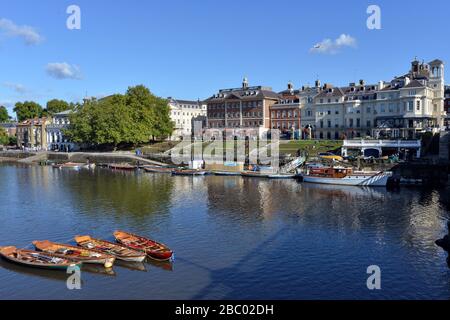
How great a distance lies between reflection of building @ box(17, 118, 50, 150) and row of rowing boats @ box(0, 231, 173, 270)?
12538cm

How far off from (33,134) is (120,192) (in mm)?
107135

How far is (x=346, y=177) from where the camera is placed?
224ft

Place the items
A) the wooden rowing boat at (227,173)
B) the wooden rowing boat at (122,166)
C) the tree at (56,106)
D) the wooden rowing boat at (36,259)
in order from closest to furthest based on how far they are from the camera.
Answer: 1. the wooden rowing boat at (36,259)
2. the wooden rowing boat at (227,173)
3. the wooden rowing boat at (122,166)
4. the tree at (56,106)

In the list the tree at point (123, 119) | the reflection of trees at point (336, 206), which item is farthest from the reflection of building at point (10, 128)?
the reflection of trees at point (336, 206)

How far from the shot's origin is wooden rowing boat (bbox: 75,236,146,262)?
1275 inches

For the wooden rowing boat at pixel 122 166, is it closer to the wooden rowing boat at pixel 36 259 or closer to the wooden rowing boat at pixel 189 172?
the wooden rowing boat at pixel 189 172

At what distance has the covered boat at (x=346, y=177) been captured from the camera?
66250 millimetres

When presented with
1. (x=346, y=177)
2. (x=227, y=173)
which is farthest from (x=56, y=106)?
(x=346, y=177)

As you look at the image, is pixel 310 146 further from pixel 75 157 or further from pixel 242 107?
pixel 75 157

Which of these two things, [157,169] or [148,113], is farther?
[148,113]

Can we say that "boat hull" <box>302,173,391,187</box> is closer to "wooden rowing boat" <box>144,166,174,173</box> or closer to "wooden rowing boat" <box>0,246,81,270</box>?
"wooden rowing boat" <box>144,166,174,173</box>

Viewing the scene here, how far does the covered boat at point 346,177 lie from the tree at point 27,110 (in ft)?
481

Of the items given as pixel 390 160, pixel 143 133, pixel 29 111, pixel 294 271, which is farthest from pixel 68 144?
pixel 294 271
